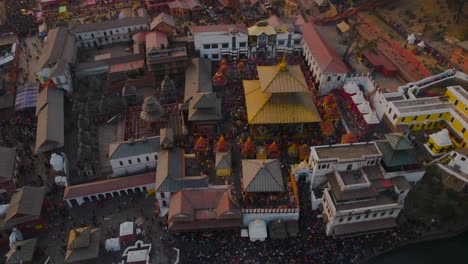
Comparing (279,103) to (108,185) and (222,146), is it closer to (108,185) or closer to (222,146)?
(222,146)

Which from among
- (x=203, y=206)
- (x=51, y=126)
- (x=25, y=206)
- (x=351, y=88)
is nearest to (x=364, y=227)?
(x=203, y=206)

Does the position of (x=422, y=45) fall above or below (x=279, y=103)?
above

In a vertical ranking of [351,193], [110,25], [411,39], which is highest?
[110,25]

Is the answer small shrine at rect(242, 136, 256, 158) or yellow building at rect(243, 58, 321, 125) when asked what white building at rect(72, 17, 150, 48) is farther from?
small shrine at rect(242, 136, 256, 158)

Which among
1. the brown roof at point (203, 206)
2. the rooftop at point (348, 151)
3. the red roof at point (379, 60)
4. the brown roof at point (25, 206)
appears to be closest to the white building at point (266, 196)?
the brown roof at point (203, 206)

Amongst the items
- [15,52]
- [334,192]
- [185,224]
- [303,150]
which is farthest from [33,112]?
[334,192]

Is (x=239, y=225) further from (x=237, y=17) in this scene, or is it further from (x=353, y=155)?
(x=237, y=17)
